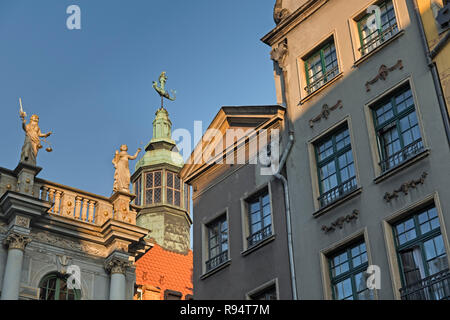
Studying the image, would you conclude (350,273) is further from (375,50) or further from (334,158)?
(375,50)

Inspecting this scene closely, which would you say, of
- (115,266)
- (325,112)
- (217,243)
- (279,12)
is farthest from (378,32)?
(115,266)

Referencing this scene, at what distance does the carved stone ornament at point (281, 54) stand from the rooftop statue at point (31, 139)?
35.3 feet

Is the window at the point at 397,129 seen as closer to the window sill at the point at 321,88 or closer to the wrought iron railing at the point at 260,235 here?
the window sill at the point at 321,88

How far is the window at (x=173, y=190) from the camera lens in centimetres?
5219

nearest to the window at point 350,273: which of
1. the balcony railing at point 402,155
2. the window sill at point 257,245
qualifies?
the balcony railing at point 402,155

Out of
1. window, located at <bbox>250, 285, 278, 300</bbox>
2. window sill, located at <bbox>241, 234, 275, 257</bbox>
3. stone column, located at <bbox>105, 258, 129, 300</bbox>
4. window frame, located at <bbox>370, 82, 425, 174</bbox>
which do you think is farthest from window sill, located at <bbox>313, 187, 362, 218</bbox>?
stone column, located at <bbox>105, 258, 129, 300</bbox>

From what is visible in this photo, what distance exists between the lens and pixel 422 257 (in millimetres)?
18875

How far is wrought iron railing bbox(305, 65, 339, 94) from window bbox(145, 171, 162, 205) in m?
28.5

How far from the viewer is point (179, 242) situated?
5109 centimetres

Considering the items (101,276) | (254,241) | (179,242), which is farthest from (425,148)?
(179,242)

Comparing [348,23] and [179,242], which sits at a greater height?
[179,242]
